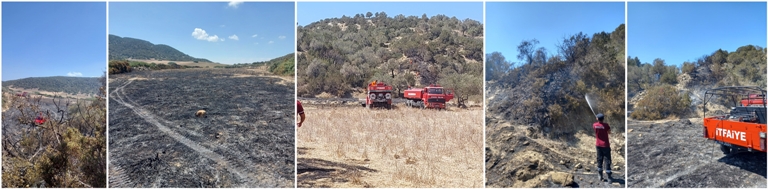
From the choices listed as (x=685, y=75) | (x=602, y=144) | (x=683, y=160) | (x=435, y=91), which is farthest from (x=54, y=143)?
(x=685, y=75)

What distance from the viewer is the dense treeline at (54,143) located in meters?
4.44

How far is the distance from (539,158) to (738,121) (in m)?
2.25

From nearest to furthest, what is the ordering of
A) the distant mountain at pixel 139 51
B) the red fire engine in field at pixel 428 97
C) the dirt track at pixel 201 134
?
the dirt track at pixel 201 134, the distant mountain at pixel 139 51, the red fire engine in field at pixel 428 97

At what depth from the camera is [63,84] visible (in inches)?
184

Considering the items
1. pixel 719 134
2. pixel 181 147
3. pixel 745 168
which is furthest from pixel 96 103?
Answer: pixel 745 168

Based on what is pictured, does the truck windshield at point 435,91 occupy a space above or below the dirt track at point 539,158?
above

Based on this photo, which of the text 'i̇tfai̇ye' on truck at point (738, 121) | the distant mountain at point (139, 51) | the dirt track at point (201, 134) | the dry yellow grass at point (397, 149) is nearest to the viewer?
the text 'i̇tfai̇ye' on truck at point (738, 121)

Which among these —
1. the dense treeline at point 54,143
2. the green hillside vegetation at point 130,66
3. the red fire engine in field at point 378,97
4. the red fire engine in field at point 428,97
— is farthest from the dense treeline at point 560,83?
the dense treeline at point 54,143

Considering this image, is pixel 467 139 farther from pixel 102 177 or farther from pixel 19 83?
pixel 19 83

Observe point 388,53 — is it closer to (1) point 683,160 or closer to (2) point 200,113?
(2) point 200,113

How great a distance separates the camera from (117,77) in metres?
4.57

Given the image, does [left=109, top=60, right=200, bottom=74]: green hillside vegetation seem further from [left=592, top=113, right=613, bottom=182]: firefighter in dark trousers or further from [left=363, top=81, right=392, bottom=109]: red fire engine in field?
[left=592, top=113, right=613, bottom=182]: firefighter in dark trousers

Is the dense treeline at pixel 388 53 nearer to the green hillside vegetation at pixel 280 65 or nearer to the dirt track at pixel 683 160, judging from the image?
the green hillside vegetation at pixel 280 65

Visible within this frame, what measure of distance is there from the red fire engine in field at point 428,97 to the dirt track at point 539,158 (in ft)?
7.27
